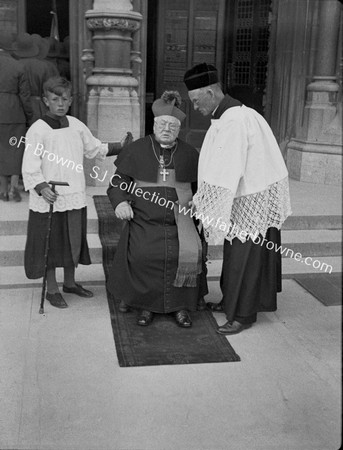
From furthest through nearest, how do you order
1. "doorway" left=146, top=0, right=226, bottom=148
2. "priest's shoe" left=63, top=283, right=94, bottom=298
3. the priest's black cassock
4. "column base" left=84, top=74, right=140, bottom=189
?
1. "doorway" left=146, top=0, right=226, bottom=148
2. "column base" left=84, top=74, right=140, bottom=189
3. "priest's shoe" left=63, top=283, right=94, bottom=298
4. the priest's black cassock

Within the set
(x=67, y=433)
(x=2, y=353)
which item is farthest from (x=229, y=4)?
(x=67, y=433)

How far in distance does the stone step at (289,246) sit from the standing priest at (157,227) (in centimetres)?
126

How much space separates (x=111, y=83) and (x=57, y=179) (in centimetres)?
293

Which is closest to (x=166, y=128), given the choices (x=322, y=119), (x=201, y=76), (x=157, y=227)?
(x=201, y=76)

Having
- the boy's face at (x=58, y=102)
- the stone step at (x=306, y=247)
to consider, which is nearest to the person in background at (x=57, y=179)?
the boy's face at (x=58, y=102)

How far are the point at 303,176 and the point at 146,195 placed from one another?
4035 mm

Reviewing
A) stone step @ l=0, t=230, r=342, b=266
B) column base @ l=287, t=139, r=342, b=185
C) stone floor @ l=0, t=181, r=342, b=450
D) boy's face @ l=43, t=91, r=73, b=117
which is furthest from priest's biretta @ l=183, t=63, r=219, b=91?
column base @ l=287, t=139, r=342, b=185

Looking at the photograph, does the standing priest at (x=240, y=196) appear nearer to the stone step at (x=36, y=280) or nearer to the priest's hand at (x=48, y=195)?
the priest's hand at (x=48, y=195)

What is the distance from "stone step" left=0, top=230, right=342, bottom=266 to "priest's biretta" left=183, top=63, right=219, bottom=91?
79.1 inches

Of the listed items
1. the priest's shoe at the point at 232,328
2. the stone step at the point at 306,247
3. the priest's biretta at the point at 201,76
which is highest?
the priest's biretta at the point at 201,76

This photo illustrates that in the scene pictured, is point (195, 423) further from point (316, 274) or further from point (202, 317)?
point (316, 274)

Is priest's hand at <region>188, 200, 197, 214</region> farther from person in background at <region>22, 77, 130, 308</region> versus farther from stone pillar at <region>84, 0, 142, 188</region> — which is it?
stone pillar at <region>84, 0, 142, 188</region>

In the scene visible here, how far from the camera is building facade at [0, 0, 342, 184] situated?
6.89m

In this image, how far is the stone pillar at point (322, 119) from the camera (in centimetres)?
752
